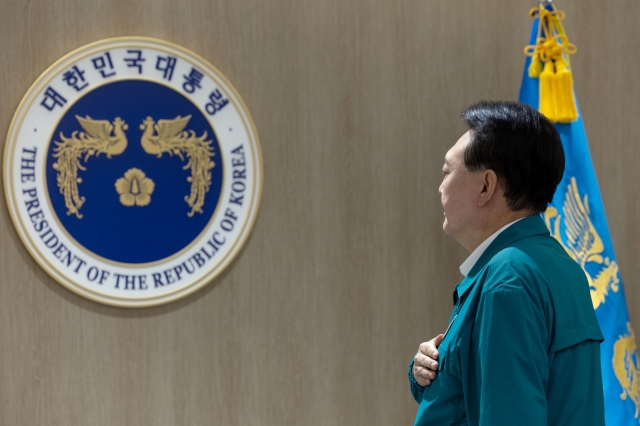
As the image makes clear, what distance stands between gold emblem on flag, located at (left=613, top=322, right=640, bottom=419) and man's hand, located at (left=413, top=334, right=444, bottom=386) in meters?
1.17

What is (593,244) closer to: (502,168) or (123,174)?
(502,168)

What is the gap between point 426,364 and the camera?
1.24 metres

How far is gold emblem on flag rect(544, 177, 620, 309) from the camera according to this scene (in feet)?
7.18

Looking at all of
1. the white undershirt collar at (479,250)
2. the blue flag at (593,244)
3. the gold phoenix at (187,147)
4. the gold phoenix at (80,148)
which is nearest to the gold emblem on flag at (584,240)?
the blue flag at (593,244)

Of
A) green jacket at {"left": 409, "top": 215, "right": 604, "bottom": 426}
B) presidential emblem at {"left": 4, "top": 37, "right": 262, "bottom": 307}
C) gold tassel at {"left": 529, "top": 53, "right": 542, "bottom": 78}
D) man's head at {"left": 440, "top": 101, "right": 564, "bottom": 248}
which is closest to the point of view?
green jacket at {"left": 409, "top": 215, "right": 604, "bottom": 426}

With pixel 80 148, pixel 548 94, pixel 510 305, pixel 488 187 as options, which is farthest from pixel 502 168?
pixel 80 148

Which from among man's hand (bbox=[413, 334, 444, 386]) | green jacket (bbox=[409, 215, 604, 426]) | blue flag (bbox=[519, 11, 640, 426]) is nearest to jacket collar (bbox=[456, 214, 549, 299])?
green jacket (bbox=[409, 215, 604, 426])

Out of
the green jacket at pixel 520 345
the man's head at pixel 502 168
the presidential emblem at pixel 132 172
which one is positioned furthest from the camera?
the presidential emblem at pixel 132 172

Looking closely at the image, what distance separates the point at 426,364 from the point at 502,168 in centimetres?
38

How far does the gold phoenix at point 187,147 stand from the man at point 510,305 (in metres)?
1.09

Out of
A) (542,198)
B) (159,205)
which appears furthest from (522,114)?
(159,205)

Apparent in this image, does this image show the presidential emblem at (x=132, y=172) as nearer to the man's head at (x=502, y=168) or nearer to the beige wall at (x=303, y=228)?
the beige wall at (x=303, y=228)

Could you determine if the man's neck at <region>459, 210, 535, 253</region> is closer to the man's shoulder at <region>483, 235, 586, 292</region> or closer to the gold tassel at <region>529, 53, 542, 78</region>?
the man's shoulder at <region>483, 235, 586, 292</region>

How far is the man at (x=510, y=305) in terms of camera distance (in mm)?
1036
